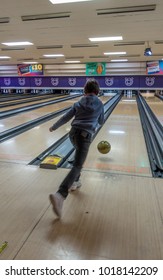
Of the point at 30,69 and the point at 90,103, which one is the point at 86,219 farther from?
the point at 30,69

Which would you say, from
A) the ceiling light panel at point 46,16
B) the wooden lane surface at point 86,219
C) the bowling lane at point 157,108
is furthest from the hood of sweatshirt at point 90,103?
the bowling lane at point 157,108

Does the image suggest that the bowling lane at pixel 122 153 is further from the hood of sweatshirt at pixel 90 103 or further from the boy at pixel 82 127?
the hood of sweatshirt at pixel 90 103

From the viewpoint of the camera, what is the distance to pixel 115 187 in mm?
2160

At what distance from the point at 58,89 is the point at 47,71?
51.5 inches

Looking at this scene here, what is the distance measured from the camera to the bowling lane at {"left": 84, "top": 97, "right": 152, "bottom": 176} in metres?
2.63

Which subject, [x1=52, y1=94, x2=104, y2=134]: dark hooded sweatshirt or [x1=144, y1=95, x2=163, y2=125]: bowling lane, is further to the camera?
[x1=144, y1=95, x2=163, y2=125]: bowling lane

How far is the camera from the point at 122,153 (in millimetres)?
3189

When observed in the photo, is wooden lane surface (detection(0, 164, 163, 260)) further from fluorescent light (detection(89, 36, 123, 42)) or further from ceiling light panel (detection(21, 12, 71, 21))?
fluorescent light (detection(89, 36, 123, 42))

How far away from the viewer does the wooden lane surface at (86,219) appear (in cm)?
134

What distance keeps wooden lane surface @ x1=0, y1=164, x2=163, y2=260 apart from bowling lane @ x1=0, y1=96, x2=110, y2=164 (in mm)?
570

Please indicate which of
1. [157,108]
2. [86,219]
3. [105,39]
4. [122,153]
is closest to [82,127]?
[86,219]

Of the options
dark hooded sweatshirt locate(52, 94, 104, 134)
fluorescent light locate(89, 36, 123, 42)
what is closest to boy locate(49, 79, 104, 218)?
dark hooded sweatshirt locate(52, 94, 104, 134)
